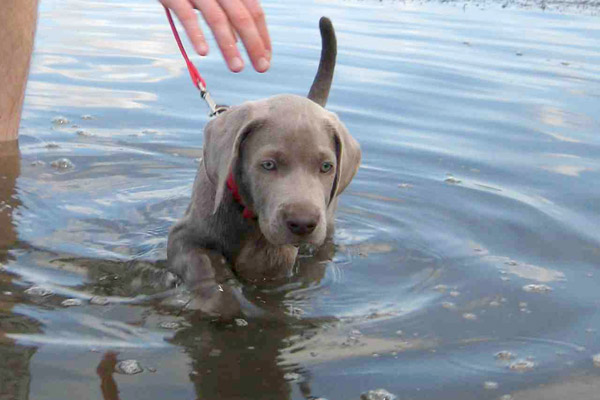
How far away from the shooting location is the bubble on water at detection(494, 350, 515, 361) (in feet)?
11.0

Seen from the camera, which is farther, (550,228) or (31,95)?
(31,95)

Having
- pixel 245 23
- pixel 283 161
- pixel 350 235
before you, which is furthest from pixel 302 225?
pixel 350 235

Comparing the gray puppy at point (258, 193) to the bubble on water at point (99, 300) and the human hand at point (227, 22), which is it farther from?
the human hand at point (227, 22)

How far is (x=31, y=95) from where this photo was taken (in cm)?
714

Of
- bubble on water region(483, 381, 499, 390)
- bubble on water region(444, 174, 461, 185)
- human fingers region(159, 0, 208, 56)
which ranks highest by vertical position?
human fingers region(159, 0, 208, 56)

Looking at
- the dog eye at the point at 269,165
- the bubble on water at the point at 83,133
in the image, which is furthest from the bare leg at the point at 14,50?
the dog eye at the point at 269,165

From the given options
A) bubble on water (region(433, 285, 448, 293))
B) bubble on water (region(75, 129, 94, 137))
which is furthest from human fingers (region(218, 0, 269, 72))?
bubble on water (region(75, 129, 94, 137))

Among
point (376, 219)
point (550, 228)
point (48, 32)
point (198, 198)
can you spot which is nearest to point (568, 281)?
point (550, 228)

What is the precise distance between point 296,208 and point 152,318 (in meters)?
0.65

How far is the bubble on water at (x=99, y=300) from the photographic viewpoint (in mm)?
3664

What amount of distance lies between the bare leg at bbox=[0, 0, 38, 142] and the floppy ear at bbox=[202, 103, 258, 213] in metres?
1.63

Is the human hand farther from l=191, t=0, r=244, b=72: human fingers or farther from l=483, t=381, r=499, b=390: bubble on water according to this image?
l=483, t=381, r=499, b=390: bubble on water

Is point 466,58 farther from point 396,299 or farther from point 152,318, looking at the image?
point 152,318

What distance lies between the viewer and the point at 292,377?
3.13 metres
